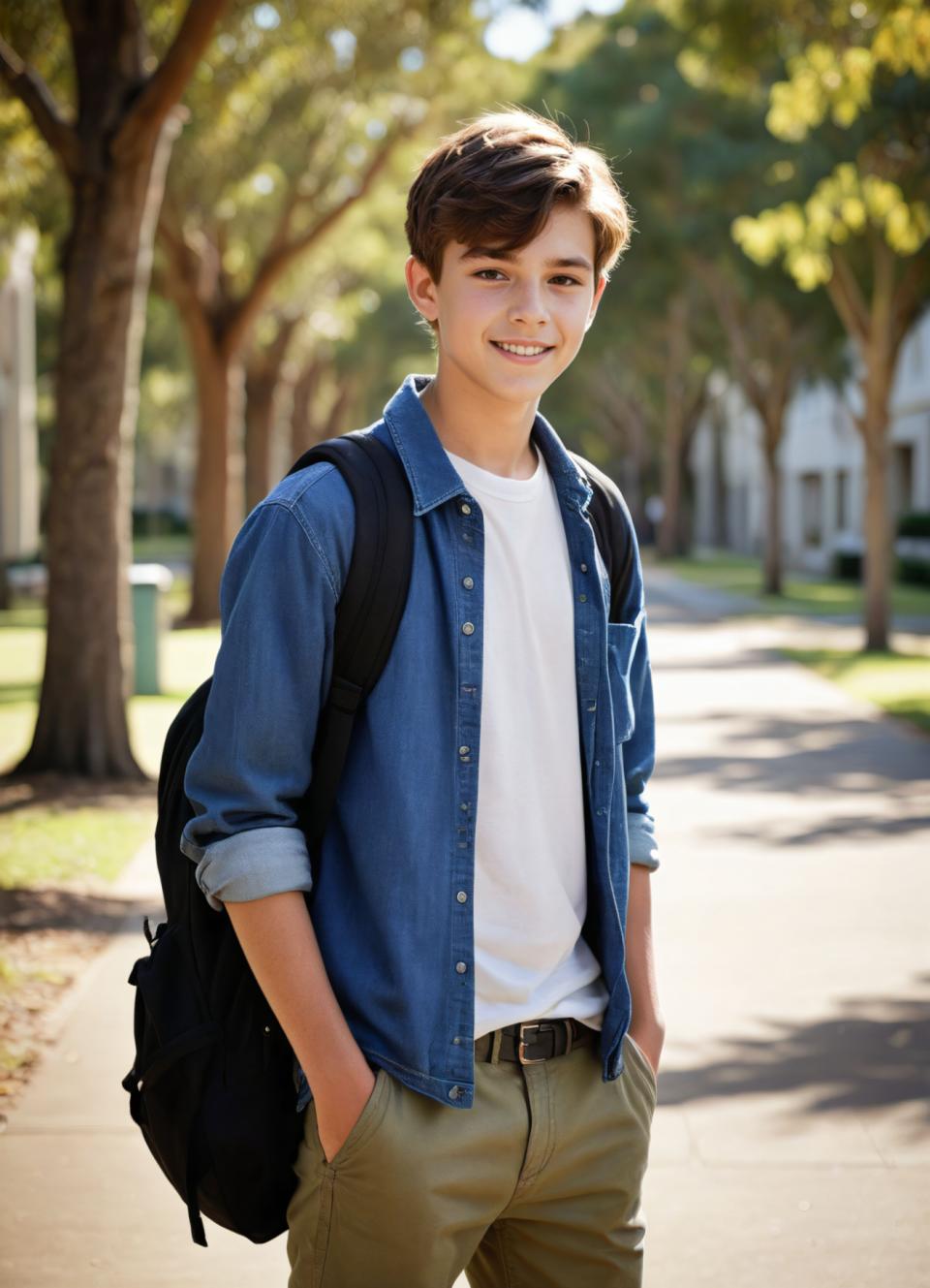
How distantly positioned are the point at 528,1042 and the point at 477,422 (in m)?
0.84

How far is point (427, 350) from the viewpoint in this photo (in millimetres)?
43250

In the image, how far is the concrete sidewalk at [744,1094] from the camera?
3738 mm

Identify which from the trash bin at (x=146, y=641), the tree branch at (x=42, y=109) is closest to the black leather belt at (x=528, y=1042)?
the tree branch at (x=42, y=109)

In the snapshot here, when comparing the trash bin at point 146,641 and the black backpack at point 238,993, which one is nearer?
→ the black backpack at point 238,993

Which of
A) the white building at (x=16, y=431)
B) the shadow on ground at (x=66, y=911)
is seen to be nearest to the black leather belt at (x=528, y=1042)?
the shadow on ground at (x=66, y=911)

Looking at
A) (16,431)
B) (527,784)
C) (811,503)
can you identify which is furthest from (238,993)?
(811,503)

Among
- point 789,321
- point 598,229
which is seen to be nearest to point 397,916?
point 598,229

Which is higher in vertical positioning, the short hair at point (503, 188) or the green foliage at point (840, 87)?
the green foliage at point (840, 87)

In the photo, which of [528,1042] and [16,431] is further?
[16,431]

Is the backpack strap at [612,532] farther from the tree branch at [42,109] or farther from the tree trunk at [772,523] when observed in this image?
the tree trunk at [772,523]

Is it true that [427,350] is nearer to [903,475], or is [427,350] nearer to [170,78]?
[903,475]

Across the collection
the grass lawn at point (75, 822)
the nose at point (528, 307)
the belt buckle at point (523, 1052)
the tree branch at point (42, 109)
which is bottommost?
the grass lawn at point (75, 822)

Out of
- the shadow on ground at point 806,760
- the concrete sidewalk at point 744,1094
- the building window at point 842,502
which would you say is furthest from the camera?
the building window at point 842,502

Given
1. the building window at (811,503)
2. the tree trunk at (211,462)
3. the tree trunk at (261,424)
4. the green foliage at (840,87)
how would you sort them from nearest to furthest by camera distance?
the green foliage at (840,87) → the tree trunk at (211,462) → the tree trunk at (261,424) → the building window at (811,503)
